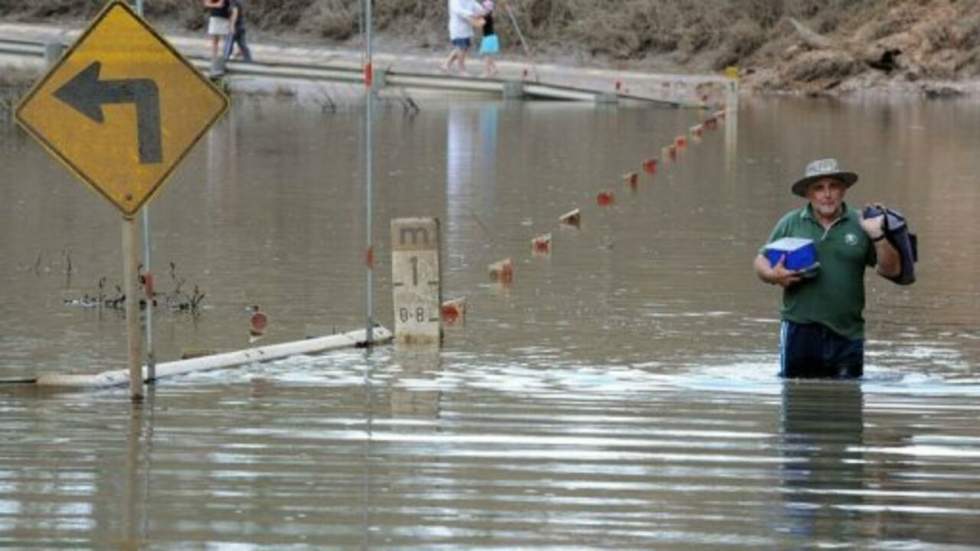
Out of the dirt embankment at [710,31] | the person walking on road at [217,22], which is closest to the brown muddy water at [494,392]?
the person walking on road at [217,22]

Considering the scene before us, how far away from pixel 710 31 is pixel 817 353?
38203mm

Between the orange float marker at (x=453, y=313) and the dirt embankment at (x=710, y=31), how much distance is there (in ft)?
105

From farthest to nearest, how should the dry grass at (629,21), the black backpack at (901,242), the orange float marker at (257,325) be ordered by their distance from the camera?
the dry grass at (629,21), the orange float marker at (257,325), the black backpack at (901,242)

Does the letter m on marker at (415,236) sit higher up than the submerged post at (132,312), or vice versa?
the letter m on marker at (415,236)

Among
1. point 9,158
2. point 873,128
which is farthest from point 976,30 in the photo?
point 9,158

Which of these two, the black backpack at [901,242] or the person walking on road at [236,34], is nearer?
the black backpack at [901,242]

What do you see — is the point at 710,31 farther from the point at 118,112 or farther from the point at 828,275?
the point at 118,112

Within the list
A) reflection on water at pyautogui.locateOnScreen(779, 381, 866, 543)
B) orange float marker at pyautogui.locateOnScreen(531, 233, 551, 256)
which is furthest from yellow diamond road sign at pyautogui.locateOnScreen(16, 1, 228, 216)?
orange float marker at pyautogui.locateOnScreen(531, 233, 551, 256)

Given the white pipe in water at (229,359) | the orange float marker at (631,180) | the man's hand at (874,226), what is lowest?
the white pipe in water at (229,359)

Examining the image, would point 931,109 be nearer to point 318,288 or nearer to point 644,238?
point 644,238

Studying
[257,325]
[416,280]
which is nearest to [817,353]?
[416,280]

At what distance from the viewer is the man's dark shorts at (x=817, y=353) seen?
12461 mm

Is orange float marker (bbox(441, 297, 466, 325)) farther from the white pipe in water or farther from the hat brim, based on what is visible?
the hat brim

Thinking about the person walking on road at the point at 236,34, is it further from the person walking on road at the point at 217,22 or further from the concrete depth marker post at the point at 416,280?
the concrete depth marker post at the point at 416,280
